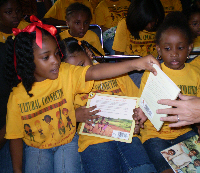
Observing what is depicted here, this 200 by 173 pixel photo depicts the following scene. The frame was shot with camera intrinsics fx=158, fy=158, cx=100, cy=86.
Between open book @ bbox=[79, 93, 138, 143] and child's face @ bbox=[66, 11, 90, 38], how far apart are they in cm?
129

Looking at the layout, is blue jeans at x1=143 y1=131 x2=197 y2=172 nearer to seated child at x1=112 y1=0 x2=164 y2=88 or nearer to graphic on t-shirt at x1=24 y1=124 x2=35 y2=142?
seated child at x1=112 y1=0 x2=164 y2=88

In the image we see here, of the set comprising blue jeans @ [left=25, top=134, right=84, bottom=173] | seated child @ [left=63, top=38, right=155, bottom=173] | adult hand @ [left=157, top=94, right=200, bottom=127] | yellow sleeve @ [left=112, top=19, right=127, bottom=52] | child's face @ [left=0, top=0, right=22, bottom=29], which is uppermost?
child's face @ [left=0, top=0, right=22, bottom=29]

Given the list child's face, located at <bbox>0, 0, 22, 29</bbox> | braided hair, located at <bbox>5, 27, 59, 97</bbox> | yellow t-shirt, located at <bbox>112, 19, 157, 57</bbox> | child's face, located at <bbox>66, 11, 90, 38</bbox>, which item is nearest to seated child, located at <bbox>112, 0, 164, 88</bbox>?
yellow t-shirt, located at <bbox>112, 19, 157, 57</bbox>

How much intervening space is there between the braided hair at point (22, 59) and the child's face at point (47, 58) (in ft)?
0.11

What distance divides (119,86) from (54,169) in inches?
36.5

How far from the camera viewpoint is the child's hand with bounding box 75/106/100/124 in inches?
55.3

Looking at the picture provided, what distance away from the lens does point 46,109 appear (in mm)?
1277

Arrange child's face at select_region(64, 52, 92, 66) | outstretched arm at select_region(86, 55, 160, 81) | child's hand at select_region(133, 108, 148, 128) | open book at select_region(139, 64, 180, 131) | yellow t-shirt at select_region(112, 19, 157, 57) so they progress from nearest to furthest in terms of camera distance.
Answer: open book at select_region(139, 64, 180, 131) < outstretched arm at select_region(86, 55, 160, 81) < child's hand at select_region(133, 108, 148, 128) < child's face at select_region(64, 52, 92, 66) < yellow t-shirt at select_region(112, 19, 157, 57)

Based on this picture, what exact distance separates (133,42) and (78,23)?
0.86 meters

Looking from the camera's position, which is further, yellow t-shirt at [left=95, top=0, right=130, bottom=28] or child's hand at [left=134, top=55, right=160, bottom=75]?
yellow t-shirt at [left=95, top=0, right=130, bottom=28]

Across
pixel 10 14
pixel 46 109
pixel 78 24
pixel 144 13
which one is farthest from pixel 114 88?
pixel 10 14

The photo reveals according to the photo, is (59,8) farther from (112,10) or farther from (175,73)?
(175,73)

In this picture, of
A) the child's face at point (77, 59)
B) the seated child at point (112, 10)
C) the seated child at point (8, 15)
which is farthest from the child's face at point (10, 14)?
the seated child at point (112, 10)

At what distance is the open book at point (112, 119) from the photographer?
1.32 meters
